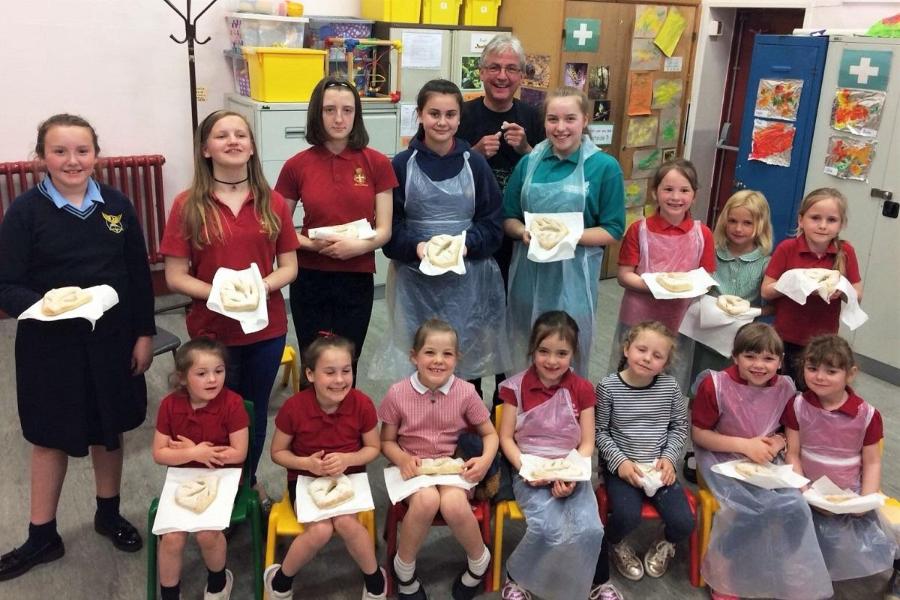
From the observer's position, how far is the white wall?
4047 mm

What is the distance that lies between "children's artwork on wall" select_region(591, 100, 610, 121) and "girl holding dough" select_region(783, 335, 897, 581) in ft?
9.26

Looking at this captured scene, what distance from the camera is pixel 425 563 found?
2459mm

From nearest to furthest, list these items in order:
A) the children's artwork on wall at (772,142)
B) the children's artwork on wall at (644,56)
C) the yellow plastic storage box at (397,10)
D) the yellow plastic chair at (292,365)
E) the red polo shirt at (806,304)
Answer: the red polo shirt at (806,304) → the yellow plastic chair at (292,365) → the children's artwork on wall at (772,142) → the yellow plastic storage box at (397,10) → the children's artwork on wall at (644,56)

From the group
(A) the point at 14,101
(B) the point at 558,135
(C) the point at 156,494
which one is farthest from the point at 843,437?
(A) the point at 14,101

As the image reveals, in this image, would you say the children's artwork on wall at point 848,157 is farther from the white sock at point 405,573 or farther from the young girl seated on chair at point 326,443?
the white sock at point 405,573

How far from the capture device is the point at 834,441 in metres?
2.38

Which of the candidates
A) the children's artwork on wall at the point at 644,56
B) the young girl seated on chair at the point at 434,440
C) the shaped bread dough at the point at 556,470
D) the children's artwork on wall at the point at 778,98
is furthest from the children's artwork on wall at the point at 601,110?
the shaped bread dough at the point at 556,470

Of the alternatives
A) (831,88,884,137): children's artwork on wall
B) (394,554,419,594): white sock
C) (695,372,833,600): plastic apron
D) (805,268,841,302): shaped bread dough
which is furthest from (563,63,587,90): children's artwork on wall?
(394,554,419,594): white sock

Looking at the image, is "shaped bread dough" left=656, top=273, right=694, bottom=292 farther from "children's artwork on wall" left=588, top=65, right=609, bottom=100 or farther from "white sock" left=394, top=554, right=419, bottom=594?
"children's artwork on wall" left=588, top=65, right=609, bottom=100

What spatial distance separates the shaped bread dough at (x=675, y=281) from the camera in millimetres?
2635

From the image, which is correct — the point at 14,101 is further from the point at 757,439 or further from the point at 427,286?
the point at 757,439

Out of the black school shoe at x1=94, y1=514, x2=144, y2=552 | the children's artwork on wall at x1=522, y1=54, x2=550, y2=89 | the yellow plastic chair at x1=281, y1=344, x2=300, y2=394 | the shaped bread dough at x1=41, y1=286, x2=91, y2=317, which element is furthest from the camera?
the children's artwork on wall at x1=522, y1=54, x2=550, y2=89

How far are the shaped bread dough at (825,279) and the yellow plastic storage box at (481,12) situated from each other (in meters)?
2.92

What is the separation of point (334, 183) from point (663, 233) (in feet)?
3.86
